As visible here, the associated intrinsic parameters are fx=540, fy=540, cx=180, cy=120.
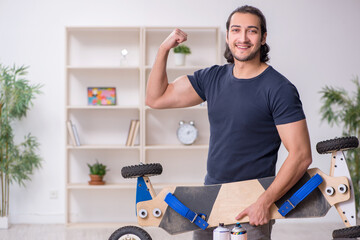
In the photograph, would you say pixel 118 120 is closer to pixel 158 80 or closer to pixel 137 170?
pixel 158 80

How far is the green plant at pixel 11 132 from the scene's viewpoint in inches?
189

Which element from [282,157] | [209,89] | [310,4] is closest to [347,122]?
[282,157]

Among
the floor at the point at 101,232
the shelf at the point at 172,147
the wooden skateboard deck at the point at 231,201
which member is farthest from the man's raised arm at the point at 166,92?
the shelf at the point at 172,147

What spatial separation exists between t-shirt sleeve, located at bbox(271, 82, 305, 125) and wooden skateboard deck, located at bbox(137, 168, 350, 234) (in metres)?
0.22

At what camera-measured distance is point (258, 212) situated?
5.81 feet

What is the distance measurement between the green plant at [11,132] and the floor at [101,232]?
12.4 inches

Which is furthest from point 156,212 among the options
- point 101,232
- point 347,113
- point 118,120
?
point 347,113

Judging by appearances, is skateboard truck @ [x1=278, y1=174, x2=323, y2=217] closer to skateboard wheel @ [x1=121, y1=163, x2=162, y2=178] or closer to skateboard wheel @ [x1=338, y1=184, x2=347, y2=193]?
skateboard wheel @ [x1=338, y1=184, x2=347, y2=193]

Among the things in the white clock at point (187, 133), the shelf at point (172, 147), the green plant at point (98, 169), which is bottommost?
the green plant at point (98, 169)

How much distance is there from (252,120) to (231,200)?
0.28 metres

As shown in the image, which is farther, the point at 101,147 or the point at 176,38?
the point at 101,147

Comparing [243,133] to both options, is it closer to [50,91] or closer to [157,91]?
[157,91]

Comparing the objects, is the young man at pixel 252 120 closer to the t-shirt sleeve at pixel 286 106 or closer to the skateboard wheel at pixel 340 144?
the t-shirt sleeve at pixel 286 106

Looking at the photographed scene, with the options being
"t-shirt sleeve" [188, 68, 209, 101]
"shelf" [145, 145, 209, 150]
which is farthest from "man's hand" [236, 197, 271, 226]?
"shelf" [145, 145, 209, 150]
